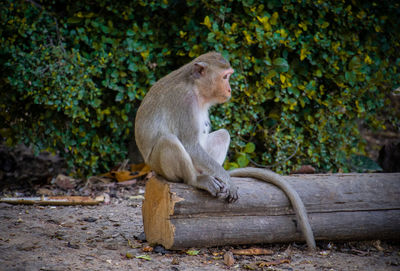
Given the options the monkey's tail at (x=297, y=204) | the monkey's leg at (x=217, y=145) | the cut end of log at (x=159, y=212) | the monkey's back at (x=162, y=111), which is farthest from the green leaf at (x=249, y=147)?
the cut end of log at (x=159, y=212)

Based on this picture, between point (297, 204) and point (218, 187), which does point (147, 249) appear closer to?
point (218, 187)

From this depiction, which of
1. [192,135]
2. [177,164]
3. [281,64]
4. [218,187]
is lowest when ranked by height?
[218,187]

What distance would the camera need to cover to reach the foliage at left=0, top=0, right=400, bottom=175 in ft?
19.5

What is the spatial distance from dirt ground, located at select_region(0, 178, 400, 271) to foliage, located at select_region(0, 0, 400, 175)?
171cm

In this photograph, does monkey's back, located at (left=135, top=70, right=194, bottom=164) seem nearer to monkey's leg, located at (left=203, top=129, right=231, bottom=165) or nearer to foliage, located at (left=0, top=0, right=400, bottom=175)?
monkey's leg, located at (left=203, top=129, right=231, bottom=165)

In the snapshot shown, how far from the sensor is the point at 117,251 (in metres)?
3.94

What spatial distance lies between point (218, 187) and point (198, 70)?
1322mm

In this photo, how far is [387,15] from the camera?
6.88m

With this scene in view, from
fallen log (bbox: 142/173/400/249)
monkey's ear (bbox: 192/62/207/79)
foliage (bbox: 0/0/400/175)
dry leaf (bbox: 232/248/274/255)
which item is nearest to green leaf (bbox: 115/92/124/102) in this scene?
foliage (bbox: 0/0/400/175)

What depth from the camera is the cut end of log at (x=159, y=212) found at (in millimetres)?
3840

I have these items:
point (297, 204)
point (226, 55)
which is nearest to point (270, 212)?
point (297, 204)

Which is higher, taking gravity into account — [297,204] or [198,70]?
[198,70]

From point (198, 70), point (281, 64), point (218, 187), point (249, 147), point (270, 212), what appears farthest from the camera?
point (249, 147)

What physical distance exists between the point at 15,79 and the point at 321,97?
4545 millimetres
